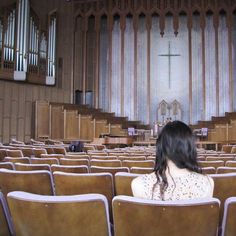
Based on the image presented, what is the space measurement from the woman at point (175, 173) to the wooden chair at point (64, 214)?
0.40 metres

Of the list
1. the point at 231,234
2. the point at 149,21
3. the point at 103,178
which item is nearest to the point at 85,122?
the point at 149,21

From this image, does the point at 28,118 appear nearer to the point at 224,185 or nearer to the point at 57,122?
the point at 57,122

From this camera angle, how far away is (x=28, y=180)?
101 inches

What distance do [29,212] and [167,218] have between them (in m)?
0.59

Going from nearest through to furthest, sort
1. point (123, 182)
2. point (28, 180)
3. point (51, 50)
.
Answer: point (123, 182)
point (28, 180)
point (51, 50)

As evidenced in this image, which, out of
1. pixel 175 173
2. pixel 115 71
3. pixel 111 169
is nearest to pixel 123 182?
pixel 175 173

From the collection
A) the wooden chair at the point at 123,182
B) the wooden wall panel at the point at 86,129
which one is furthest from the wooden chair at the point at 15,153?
the wooden wall panel at the point at 86,129

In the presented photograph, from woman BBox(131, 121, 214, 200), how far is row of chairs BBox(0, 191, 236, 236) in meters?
0.30

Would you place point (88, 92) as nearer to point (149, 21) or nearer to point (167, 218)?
point (149, 21)

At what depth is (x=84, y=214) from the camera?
146 centimetres

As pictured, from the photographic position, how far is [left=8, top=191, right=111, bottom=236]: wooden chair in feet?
4.75

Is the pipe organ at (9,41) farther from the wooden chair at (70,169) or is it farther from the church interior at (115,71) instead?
the wooden chair at (70,169)

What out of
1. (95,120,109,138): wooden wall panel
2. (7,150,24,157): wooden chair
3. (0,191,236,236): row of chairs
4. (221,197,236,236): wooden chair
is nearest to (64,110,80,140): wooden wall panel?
(95,120,109,138): wooden wall panel

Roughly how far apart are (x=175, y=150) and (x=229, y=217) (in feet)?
1.40
